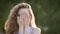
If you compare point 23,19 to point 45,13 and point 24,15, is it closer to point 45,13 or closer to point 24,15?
point 24,15

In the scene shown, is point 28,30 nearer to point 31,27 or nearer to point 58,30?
point 31,27

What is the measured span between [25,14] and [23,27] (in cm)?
21


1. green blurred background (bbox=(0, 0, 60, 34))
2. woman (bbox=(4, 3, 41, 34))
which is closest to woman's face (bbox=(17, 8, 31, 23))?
woman (bbox=(4, 3, 41, 34))

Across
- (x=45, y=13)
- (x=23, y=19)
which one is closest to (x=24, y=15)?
(x=23, y=19)

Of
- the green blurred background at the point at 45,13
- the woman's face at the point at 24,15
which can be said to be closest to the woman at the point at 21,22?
the woman's face at the point at 24,15

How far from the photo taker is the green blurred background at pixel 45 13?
39.3ft

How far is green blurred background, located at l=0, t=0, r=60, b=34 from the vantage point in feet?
39.3

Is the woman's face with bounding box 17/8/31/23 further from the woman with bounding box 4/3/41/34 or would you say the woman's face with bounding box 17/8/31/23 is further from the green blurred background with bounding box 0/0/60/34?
the green blurred background with bounding box 0/0/60/34

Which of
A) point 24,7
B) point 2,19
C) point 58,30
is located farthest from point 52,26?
point 24,7

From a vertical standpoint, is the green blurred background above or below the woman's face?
below

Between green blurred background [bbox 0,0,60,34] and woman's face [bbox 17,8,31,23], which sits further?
green blurred background [bbox 0,0,60,34]

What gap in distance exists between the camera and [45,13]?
1222 cm

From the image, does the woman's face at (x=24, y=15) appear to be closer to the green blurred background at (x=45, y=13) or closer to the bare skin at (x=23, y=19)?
the bare skin at (x=23, y=19)

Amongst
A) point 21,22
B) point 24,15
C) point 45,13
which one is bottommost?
point 45,13
